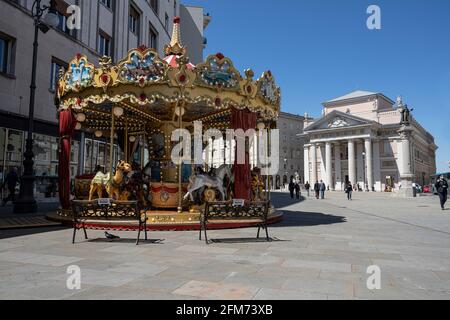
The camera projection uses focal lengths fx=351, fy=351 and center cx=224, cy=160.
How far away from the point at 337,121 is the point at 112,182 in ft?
255

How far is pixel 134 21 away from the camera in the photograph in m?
30.2

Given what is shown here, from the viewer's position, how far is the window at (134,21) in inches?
1158

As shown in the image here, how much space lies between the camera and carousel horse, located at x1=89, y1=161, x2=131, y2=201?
38.1 ft

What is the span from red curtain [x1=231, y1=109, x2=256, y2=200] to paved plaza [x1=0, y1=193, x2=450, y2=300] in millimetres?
1939

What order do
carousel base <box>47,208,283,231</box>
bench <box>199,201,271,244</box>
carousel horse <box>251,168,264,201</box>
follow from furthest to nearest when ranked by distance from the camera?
carousel horse <box>251,168,264,201</box> → carousel base <box>47,208,283,231</box> → bench <box>199,201,271,244</box>

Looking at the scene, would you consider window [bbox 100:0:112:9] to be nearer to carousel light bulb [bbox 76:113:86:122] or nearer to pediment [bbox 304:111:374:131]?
carousel light bulb [bbox 76:113:86:122]

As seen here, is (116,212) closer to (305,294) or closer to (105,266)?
(105,266)

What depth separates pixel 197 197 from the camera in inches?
→ 483

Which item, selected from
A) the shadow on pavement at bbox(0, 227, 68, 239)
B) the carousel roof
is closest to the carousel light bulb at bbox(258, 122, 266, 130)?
the carousel roof

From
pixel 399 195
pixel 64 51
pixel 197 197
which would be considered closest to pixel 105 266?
pixel 197 197

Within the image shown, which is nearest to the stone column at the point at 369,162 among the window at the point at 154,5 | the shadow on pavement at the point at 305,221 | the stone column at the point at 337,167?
the stone column at the point at 337,167

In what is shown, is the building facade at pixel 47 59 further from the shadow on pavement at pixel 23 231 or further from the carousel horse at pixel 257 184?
the carousel horse at pixel 257 184

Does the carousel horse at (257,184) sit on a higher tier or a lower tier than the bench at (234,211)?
higher

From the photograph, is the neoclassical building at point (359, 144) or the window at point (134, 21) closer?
the window at point (134, 21)
